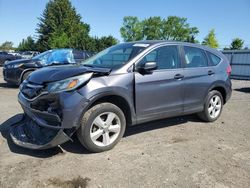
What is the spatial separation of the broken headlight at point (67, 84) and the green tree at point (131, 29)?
71.6m

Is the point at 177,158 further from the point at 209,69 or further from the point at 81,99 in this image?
the point at 209,69

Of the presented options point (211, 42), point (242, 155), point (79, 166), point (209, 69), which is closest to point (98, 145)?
point (79, 166)

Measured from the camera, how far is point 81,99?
12.9 feet

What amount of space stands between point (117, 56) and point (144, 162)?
201 cm

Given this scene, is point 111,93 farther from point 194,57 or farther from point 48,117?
point 194,57

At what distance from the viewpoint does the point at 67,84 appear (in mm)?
3932

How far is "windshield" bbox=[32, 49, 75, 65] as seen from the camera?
37.2 ft

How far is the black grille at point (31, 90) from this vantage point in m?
4.11

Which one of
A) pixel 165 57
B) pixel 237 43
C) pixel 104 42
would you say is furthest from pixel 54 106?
pixel 237 43

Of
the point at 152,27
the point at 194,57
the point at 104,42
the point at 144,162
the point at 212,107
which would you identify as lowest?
the point at 144,162

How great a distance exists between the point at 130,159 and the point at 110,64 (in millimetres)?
1704

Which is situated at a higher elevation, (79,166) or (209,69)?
(209,69)

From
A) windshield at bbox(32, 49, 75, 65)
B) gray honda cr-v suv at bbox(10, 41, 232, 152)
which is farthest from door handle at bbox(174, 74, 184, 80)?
windshield at bbox(32, 49, 75, 65)

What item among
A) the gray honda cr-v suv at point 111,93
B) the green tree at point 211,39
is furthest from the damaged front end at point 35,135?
the green tree at point 211,39
